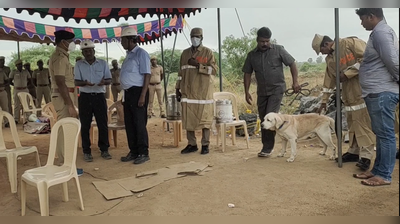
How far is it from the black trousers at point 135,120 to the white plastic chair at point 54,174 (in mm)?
1590

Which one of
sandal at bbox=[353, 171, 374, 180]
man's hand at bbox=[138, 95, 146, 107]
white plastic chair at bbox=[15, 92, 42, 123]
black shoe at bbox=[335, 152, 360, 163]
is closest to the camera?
sandal at bbox=[353, 171, 374, 180]

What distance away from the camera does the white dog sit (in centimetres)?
509

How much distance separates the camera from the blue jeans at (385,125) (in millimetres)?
3684

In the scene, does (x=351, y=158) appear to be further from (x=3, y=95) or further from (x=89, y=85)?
(x=3, y=95)

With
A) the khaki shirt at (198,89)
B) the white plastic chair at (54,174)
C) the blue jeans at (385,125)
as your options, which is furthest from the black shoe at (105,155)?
the blue jeans at (385,125)

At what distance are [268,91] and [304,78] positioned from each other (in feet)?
33.5

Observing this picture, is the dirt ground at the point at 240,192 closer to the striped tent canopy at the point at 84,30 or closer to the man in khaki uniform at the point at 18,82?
the striped tent canopy at the point at 84,30

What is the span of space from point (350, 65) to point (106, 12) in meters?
4.44

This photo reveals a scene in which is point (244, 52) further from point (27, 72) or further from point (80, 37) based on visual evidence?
point (27, 72)

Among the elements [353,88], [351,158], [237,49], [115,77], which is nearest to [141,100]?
[353,88]

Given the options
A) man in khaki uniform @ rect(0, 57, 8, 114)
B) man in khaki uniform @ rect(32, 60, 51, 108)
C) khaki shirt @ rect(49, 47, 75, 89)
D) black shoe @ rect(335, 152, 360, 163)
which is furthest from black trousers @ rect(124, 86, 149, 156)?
man in khaki uniform @ rect(32, 60, 51, 108)

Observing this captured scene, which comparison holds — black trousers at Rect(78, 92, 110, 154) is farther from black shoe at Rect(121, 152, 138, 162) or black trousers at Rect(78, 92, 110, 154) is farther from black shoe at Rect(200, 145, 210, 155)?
black shoe at Rect(200, 145, 210, 155)

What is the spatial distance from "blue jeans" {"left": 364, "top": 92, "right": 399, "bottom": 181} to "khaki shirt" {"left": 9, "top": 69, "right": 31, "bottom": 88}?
367 inches

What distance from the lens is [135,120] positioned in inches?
206
